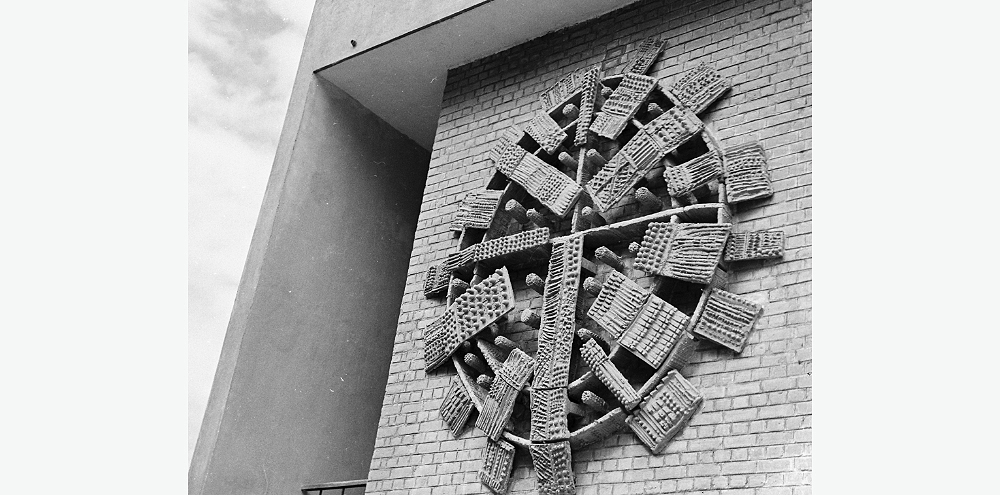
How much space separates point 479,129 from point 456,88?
1.39 ft

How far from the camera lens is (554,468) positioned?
4023 mm

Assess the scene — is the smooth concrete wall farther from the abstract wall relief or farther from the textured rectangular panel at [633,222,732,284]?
the textured rectangular panel at [633,222,732,284]

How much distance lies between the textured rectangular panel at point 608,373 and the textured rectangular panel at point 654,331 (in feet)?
0.37

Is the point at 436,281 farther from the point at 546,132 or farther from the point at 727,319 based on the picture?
the point at 727,319

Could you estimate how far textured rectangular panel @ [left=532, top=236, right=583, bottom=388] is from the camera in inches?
166

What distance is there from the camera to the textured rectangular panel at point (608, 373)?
392 cm

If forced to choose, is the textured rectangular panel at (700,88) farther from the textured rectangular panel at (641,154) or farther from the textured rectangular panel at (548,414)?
the textured rectangular panel at (548,414)

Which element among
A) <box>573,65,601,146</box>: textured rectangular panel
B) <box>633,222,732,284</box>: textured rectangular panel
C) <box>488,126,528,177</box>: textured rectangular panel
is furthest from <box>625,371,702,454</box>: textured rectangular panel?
<box>488,126,528,177</box>: textured rectangular panel

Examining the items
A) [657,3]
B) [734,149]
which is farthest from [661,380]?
[657,3]

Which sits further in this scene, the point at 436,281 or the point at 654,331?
the point at 436,281

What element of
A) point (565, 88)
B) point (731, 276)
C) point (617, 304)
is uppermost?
point (565, 88)

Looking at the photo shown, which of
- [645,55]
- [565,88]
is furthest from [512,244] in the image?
[645,55]

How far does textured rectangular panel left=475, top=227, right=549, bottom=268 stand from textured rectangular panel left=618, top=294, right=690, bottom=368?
2.44ft

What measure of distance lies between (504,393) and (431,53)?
7.36 ft
